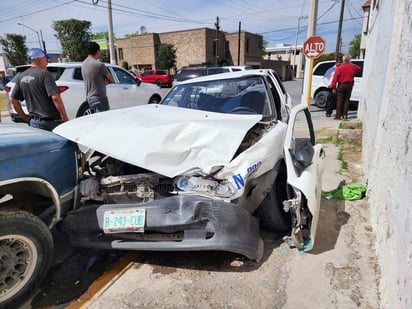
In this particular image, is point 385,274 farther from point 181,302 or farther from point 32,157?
point 32,157

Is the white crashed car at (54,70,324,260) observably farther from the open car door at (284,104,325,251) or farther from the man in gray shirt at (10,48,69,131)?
the man in gray shirt at (10,48,69,131)

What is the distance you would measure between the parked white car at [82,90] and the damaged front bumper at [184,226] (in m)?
4.70

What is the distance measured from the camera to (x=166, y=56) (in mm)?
39375

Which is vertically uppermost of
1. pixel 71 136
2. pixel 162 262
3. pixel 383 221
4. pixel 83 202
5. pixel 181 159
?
pixel 71 136

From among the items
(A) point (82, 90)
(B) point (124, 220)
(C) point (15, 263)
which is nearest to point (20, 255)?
(C) point (15, 263)

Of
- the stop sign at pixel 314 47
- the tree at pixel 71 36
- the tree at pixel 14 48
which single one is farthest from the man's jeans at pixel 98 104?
the tree at pixel 14 48

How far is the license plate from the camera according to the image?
2.38 meters

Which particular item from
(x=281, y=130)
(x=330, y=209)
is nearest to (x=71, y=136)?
(x=281, y=130)

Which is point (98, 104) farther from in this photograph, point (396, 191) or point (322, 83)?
point (322, 83)

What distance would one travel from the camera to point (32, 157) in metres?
2.23

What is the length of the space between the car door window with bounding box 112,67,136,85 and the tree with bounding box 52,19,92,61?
3202 centimetres

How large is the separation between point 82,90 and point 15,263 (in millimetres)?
5972

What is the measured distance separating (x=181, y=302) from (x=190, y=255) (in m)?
0.60

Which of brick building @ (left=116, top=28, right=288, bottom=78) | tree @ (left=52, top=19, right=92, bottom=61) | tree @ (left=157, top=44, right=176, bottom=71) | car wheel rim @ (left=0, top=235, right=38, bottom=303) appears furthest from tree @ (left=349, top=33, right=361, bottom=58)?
car wheel rim @ (left=0, top=235, right=38, bottom=303)
